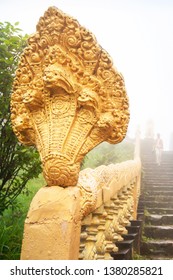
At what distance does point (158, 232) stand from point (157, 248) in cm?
51

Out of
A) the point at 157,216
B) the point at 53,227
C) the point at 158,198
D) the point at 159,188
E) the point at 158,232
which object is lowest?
the point at 158,232

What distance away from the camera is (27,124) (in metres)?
1.58

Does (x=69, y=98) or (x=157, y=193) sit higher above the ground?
(x=69, y=98)

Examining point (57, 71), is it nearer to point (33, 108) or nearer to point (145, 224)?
point (33, 108)

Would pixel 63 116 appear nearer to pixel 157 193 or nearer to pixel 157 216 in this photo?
pixel 157 216

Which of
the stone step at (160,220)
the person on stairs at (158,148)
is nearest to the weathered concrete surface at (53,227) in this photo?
the stone step at (160,220)

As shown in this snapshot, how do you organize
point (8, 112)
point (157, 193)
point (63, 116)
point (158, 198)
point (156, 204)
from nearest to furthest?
1. point (63, 116)
2. point (8, 112)
3. point (156, 204)
4. point (158, 198)
5. point (157, 193)

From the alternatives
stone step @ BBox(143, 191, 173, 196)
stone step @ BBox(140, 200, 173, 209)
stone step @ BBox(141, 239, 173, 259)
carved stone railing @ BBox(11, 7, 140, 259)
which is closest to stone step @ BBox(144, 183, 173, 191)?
stone step @ BBox(143, 191, 173, 196)

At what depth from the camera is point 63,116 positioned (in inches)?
57.2

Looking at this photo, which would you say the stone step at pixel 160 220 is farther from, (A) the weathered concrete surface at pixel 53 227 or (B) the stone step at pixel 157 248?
(A) the weathered concrete surface at pixel 53 227

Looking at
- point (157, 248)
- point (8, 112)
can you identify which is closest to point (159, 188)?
point (157, 248)

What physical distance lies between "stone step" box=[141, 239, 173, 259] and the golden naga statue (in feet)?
10.1

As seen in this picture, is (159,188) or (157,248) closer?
(157,248)

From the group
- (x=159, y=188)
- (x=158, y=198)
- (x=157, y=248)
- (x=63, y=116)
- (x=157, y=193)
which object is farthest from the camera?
(x=159, y=188)
